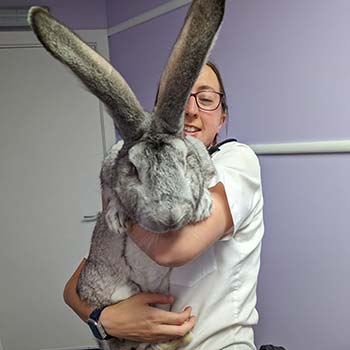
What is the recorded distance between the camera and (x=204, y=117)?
1.26 metres

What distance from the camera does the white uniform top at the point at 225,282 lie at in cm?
101

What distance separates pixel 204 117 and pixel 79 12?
223 cm

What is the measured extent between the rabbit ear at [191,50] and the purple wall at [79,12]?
250 centimetres

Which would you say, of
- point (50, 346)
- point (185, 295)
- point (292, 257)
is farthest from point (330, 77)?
point (50, 346)

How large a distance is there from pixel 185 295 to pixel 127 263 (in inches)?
6.2

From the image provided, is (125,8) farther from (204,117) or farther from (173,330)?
(173,330)

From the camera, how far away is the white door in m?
3.09

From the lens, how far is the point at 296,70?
1.68 meters

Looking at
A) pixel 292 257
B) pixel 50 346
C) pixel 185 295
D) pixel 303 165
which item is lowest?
pixel 50 346

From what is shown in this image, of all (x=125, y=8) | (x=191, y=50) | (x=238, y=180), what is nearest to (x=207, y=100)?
(x=238, y=180)

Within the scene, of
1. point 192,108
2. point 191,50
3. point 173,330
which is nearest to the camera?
point 191,50

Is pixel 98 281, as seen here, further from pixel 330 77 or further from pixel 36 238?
pixel 36 238

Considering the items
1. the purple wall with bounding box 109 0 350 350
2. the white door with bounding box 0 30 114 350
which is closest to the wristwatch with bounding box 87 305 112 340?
the purple wall with bounding box 109 0 350 350

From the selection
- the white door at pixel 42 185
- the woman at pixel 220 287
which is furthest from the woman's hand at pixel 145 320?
the white door at pixel 42 185
